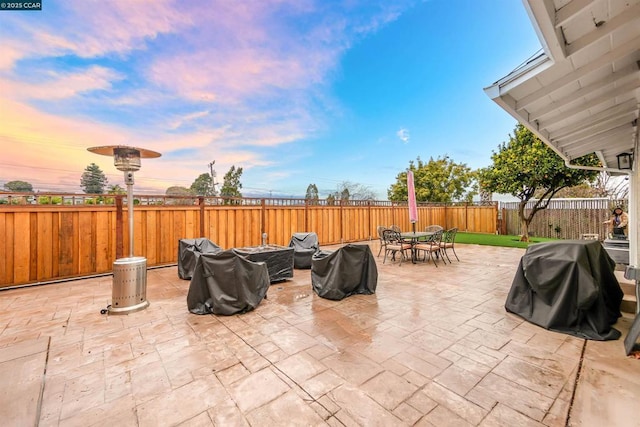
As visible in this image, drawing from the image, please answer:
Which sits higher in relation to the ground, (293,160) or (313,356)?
(293,160)

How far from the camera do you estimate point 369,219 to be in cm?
1033

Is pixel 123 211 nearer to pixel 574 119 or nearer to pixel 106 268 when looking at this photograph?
pixel 106 268

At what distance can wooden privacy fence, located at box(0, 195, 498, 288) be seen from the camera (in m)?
4.33

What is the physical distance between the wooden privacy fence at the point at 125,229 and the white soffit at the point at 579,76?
6.03m

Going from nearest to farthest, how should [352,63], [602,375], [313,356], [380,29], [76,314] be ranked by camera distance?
[602,375]
[313,356]
[76,314]
[380,29]
[352,63]

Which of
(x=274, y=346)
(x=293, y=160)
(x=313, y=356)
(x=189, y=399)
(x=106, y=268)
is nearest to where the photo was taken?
(x=189, y=399)

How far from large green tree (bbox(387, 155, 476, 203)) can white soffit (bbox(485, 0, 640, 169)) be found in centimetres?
1177

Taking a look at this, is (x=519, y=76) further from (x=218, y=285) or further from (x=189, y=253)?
(x=189, y=253)

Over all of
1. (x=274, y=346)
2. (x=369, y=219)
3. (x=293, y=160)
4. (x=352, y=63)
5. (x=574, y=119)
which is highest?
(x=352, y=63)

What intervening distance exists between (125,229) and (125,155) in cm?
275

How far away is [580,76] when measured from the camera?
85.2 inches

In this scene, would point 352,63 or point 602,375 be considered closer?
point 602,375

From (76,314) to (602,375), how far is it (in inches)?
211

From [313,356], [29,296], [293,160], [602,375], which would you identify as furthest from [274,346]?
[293,160]
